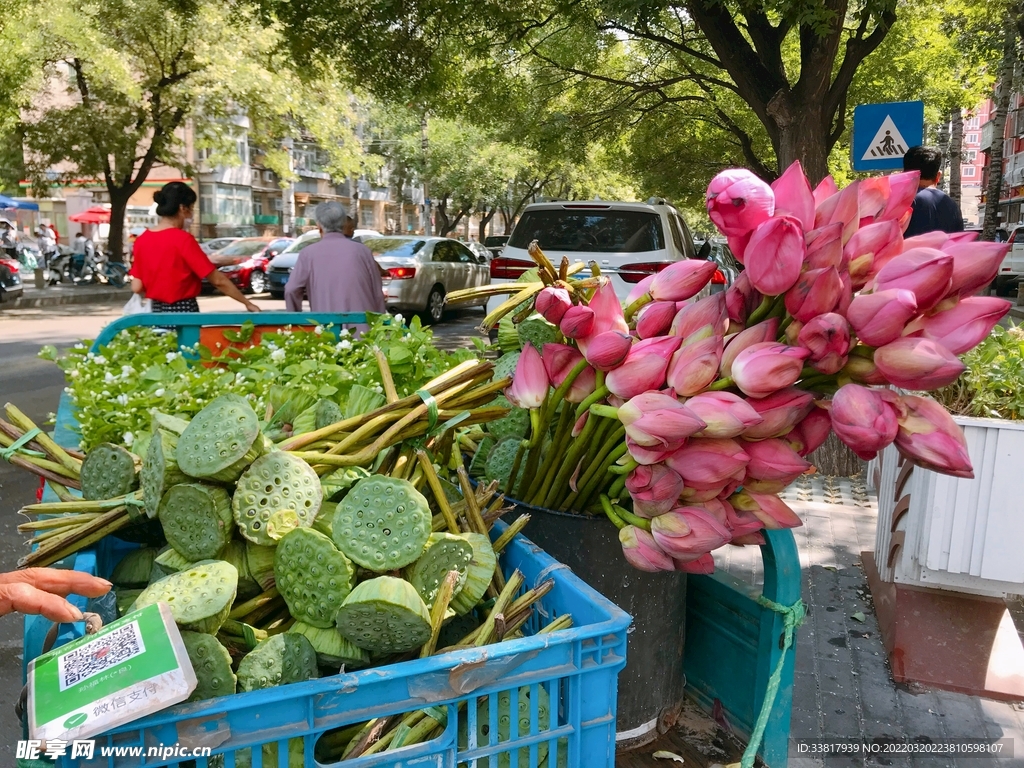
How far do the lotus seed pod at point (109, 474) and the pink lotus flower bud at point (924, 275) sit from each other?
1.36 metres

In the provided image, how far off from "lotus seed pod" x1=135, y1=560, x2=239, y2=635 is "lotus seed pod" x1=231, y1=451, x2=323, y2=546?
84 mm

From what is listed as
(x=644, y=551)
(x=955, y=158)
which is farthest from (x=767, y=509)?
(x=955, y=158)

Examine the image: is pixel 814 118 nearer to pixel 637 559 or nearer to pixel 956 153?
pixel 637 559

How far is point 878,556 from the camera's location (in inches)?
152

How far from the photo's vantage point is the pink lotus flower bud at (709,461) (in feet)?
4.23

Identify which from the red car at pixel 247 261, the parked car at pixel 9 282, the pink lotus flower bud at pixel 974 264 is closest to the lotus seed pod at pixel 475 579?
the pink lotus flower bud at pixel 974 264

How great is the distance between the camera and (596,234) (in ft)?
28.1

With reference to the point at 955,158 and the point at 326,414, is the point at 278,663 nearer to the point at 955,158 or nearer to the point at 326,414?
the point at 326,414

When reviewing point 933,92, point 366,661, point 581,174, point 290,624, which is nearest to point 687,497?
point 366,661

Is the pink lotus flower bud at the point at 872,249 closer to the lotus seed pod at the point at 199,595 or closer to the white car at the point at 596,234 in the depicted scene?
the lotus seed pod at the point at 199,595

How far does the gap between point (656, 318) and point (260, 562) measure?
2.69 ft

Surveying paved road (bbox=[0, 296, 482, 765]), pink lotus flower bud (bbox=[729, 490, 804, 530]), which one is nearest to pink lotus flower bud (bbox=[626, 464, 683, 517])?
pink lotus flower bud (bbox=[729, 490, 804, 530])

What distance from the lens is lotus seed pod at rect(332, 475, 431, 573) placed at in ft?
4.55

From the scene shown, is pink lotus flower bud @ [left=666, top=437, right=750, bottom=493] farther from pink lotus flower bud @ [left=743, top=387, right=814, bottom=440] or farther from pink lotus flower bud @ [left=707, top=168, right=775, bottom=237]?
pink lotus flower bud @ [left=707, top=168, right=775, bottom=237]
